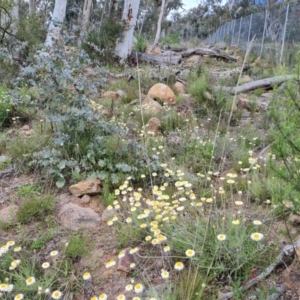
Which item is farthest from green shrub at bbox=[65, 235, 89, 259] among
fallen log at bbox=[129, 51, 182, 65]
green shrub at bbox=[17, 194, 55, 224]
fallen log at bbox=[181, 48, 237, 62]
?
fallen log at bbox=[181, 48, 237, 62]

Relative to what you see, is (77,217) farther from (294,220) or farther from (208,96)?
(208,96)

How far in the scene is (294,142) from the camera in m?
1.55

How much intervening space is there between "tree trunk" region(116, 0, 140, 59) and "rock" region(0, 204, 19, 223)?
6.62m

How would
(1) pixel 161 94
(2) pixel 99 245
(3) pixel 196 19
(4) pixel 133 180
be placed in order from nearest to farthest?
1. (2) pixel 99 245
2. (4) pixel 133 180
3. (1) pixel 161 94
4. (3) pixel 196 19

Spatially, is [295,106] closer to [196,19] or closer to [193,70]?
[193,70]

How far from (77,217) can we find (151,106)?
2257mm

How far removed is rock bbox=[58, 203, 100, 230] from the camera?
2.12 meters

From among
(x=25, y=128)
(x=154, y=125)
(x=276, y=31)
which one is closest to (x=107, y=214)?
(x=154, y=125)

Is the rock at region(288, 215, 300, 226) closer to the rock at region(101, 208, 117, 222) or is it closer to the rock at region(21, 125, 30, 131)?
the rock at region(101, 208, 117, 222)

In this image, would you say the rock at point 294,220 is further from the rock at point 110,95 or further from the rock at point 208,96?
the rock at point 110,95

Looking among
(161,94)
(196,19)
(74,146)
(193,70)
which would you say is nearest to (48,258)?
(74,146)

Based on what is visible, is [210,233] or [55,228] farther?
[55,228]

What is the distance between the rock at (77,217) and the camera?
2117 millimetres

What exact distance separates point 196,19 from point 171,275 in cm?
3558
